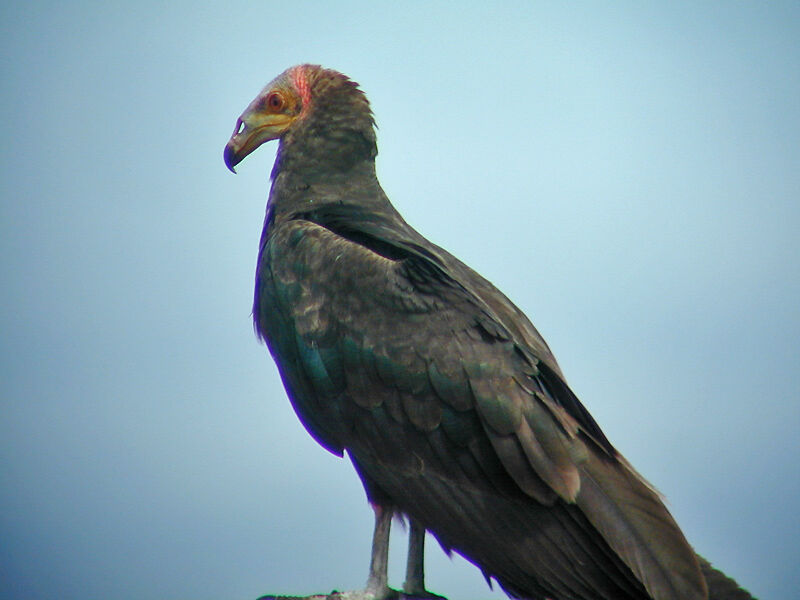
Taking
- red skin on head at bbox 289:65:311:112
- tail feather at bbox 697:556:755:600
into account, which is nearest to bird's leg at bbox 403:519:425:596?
tail feather at bbox 697:556:755:600

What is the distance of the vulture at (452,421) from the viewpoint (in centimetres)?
416

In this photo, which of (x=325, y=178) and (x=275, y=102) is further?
(x=275, y=102)

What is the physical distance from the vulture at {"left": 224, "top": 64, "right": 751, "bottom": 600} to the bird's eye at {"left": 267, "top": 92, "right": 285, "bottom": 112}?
933mm

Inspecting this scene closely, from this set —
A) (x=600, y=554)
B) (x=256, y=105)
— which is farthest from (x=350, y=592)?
(x=256, y=105)

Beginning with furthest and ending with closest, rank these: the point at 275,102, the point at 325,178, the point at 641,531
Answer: the point at 275,102
the point at 325,178
the point at 641,531

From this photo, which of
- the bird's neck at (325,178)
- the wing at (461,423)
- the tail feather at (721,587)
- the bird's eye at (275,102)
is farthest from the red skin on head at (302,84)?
the tail feather at (721,587)

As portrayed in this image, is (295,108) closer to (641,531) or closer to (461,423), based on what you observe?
(461,423)

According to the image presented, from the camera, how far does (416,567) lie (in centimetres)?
518

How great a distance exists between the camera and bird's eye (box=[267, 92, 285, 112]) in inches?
235

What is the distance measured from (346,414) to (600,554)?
4.25 ft

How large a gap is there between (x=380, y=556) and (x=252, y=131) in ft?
8.46

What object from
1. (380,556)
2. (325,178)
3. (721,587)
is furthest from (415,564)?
(325,178)

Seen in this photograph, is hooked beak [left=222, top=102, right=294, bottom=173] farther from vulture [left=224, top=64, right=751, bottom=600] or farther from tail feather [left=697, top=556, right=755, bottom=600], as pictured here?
tail feather [left=697, top=556, right=755, bottom=600]

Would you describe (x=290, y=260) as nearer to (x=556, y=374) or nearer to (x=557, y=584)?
(x=556, y=374)
